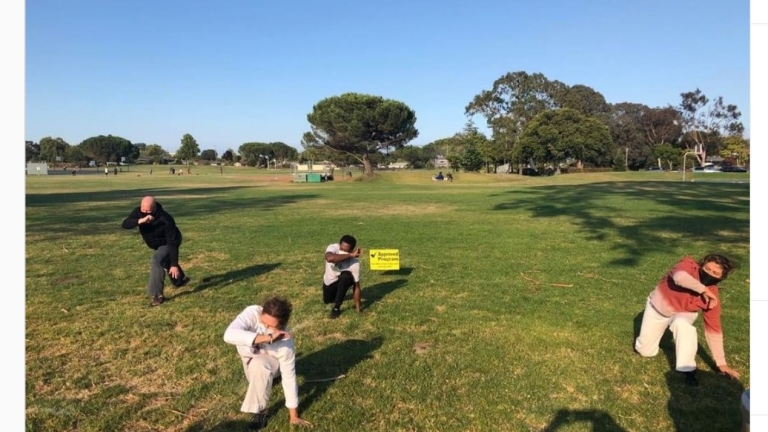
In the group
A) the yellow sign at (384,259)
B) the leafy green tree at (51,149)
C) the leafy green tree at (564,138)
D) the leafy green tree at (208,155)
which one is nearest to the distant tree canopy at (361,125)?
the leafy green tree at (564,138)

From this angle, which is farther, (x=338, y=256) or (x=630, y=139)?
(x=630, y=139)

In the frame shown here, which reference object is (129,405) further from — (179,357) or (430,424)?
(430,424)

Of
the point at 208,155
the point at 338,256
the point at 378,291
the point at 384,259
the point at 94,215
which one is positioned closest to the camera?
the point at 338,256

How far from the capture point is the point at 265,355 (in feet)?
12.6

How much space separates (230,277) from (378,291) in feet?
9.25

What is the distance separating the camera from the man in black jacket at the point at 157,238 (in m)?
6.99

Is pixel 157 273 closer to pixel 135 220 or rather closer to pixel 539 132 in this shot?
pixel 135 220

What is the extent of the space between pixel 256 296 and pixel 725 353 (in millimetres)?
5992

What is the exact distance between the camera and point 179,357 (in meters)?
5.16

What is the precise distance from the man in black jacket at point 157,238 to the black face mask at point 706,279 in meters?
6.46

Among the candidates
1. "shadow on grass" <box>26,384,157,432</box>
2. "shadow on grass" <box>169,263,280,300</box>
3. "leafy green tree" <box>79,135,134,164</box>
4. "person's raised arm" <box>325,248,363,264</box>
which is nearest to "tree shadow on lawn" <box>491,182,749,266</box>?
"person's raised arm" <box>325,248,363,264</box>

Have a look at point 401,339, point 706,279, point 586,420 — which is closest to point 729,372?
point 706,279

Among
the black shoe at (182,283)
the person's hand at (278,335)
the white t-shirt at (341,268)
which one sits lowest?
the black shoe at (182,283)

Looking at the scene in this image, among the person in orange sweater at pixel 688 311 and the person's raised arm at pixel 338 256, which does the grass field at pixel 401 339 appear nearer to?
the person in orange sweater at pixel 688 311
